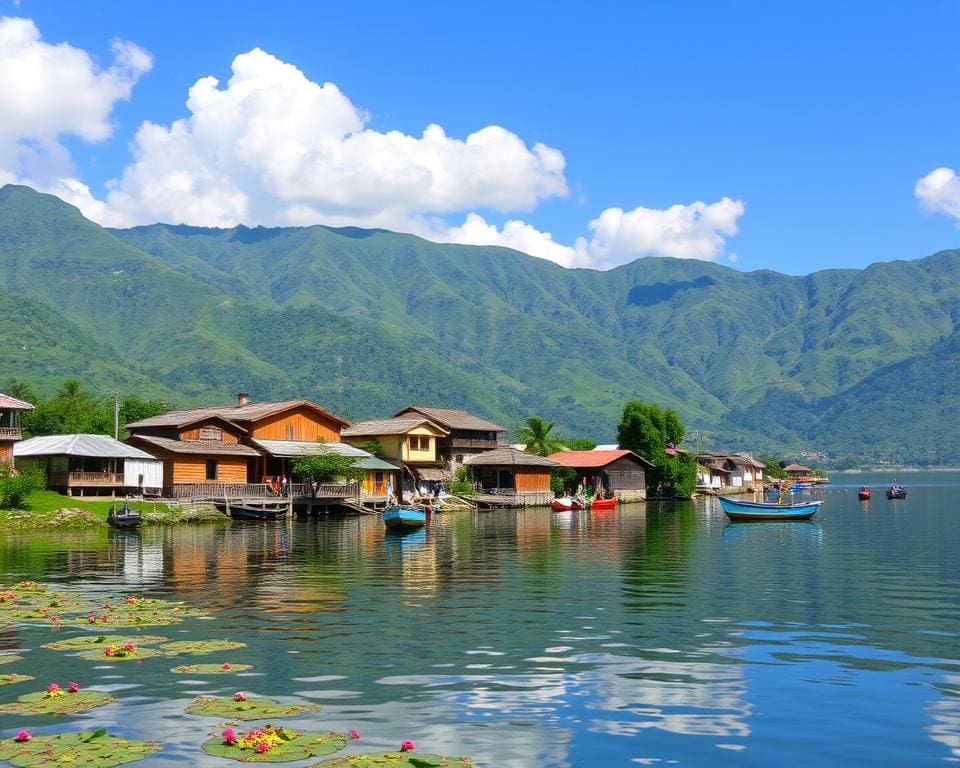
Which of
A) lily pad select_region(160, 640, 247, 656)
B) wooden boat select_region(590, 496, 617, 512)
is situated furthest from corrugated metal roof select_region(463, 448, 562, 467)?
lily pad select_region(160, 640, 247, 656)

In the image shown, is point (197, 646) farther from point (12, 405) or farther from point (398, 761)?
point (12, 405)

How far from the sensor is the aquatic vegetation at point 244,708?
17.2 metres

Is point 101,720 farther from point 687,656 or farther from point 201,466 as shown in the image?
point 201,466

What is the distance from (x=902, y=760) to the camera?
Result: 15.1 metres

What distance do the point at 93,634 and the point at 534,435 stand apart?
105 m

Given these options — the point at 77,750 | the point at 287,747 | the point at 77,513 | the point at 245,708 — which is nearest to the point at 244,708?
the point at 245,708

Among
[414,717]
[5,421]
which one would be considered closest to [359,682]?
[414,717]

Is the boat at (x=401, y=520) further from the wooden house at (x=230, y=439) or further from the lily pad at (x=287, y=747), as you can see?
the lily pad at (x=287, y=747)

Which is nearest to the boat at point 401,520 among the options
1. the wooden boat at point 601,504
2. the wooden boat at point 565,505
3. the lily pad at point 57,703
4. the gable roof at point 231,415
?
the gable roof at point 231,415

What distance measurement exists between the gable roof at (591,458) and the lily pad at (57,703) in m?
102

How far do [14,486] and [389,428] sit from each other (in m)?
45.8

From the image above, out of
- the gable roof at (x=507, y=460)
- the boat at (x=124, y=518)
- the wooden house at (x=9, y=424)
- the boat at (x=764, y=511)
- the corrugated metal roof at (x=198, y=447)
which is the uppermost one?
the wooden house at (x=9, y=424)

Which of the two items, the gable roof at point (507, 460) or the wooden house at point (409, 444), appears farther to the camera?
the gable roof at point (507, 460)

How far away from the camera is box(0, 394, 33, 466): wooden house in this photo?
2997 inches
